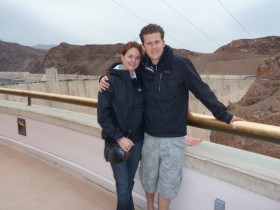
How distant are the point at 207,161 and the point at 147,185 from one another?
499mm

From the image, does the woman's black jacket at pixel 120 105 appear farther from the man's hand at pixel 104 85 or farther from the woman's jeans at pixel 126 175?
the woman's jeans at pixel 126 175

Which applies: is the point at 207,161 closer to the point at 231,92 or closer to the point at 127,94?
the point at 127,94

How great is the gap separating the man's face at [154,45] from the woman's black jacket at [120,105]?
22 centimetres

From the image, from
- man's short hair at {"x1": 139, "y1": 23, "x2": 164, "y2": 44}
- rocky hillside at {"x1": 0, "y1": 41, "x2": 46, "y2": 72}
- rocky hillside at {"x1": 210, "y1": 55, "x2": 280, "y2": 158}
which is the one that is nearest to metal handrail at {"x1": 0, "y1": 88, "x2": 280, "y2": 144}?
man's short hair at {"x1": 139, "y1": 23, "x2": 164, "y2": 44}

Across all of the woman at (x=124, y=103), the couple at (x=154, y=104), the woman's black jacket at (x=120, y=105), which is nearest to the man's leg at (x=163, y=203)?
the couple at (x=154, y=104)

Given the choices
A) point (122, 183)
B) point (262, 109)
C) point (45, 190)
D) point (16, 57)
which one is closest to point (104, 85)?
point (122, 183)

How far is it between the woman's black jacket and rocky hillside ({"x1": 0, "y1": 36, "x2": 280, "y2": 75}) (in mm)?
63457

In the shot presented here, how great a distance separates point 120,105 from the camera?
2.17m

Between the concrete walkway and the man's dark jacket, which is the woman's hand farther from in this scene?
the concrete walkway

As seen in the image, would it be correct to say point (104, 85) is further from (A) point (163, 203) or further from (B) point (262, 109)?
(B) point (262, 109)

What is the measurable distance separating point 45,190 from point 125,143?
1.61 meters

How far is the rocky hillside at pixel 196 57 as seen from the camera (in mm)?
67312

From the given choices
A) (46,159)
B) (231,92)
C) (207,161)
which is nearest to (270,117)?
(46,159)

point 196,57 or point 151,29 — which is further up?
point 196,57
